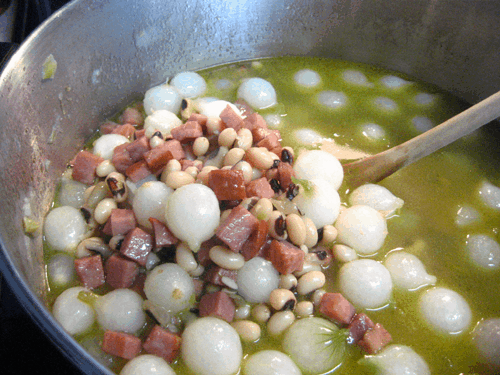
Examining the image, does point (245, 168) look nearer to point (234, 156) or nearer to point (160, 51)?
point (234, 156)

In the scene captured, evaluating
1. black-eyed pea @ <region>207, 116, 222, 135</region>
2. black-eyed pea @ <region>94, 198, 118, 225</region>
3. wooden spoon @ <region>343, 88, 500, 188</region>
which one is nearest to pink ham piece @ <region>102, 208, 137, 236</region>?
black-eyed pea @ <region>94, 198, 118, 225</region>

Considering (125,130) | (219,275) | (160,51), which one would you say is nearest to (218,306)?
(219,275)

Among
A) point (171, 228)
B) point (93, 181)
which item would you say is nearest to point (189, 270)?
point (171, 228)

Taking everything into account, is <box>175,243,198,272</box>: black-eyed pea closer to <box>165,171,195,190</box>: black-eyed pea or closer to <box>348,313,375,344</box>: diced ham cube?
<box>165,171,195,190</box>: black-eyed pea

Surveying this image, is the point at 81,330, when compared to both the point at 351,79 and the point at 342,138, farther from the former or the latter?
the point at 351,79

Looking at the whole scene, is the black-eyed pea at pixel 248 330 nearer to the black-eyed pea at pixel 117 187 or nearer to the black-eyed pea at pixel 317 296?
the black-eyed pea at pixel 317 296
